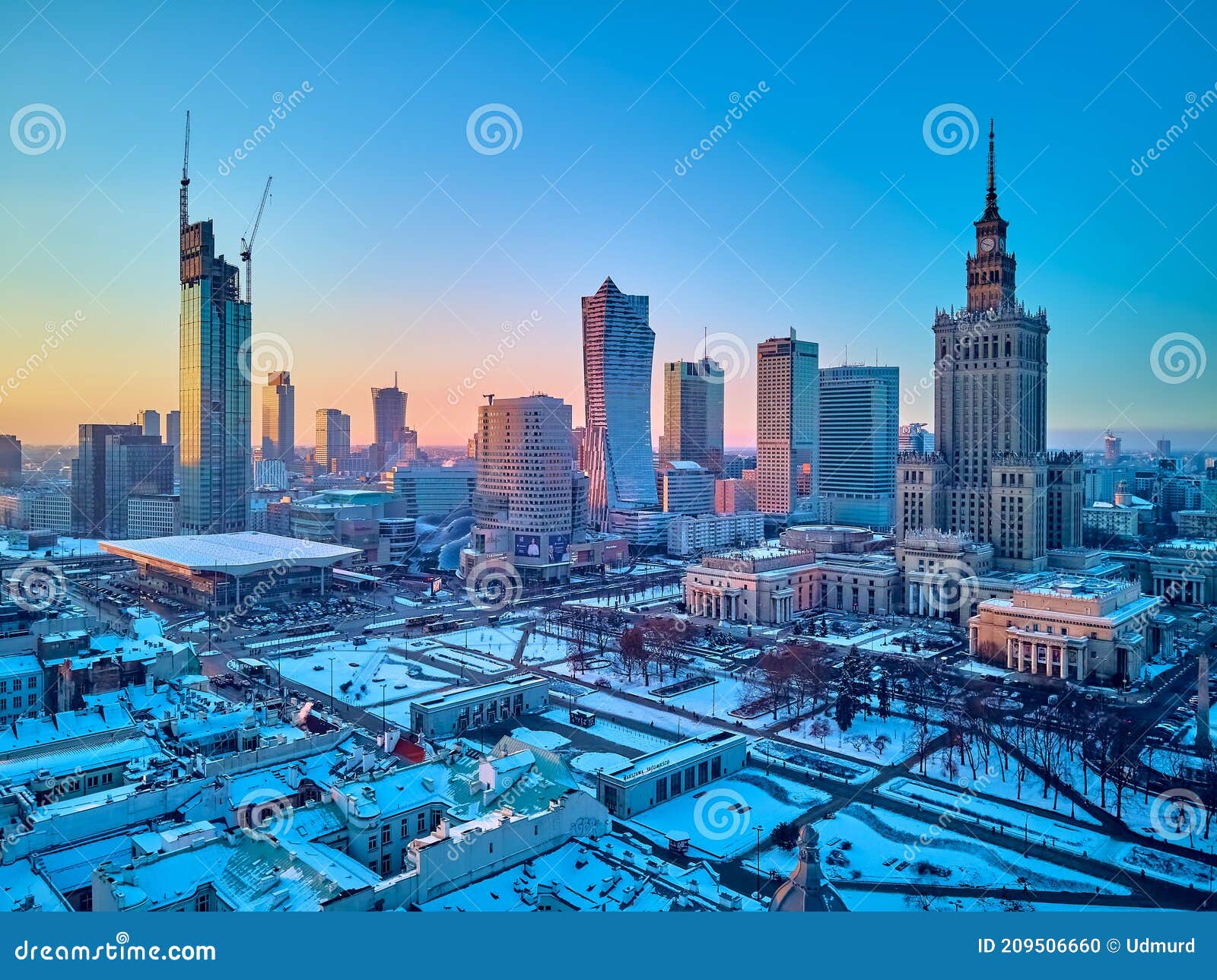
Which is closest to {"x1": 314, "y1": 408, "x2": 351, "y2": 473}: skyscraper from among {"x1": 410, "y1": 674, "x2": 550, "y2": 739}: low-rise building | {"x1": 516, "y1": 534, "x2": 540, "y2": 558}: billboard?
{"x1": 516, "y1": 534, "x2": 540, "y2": 558}: billboard

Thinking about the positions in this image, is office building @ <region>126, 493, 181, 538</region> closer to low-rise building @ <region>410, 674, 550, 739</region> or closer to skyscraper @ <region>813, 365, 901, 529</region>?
low-rise building @ <region>410, 674, 550, 739</region>

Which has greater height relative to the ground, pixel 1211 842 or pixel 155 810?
pixel 155 810

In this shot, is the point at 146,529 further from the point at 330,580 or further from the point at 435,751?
the point at 435,751

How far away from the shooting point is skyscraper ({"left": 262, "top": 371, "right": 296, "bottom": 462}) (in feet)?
443

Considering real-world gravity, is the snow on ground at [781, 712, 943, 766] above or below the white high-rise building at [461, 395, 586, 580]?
below

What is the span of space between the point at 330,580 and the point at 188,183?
28982 millimetres

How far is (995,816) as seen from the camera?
17.6 metres

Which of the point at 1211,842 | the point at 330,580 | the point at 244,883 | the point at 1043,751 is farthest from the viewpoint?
the point at 330,580

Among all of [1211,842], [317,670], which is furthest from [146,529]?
[1211,842]

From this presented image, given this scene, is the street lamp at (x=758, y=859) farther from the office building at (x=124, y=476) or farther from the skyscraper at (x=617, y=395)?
the office building at (x=124, y=476)

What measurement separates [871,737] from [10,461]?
242 feet

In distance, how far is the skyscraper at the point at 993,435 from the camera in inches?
1583

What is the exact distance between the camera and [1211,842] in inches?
635

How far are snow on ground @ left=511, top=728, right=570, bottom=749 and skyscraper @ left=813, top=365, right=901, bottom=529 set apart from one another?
5544 centimetres
